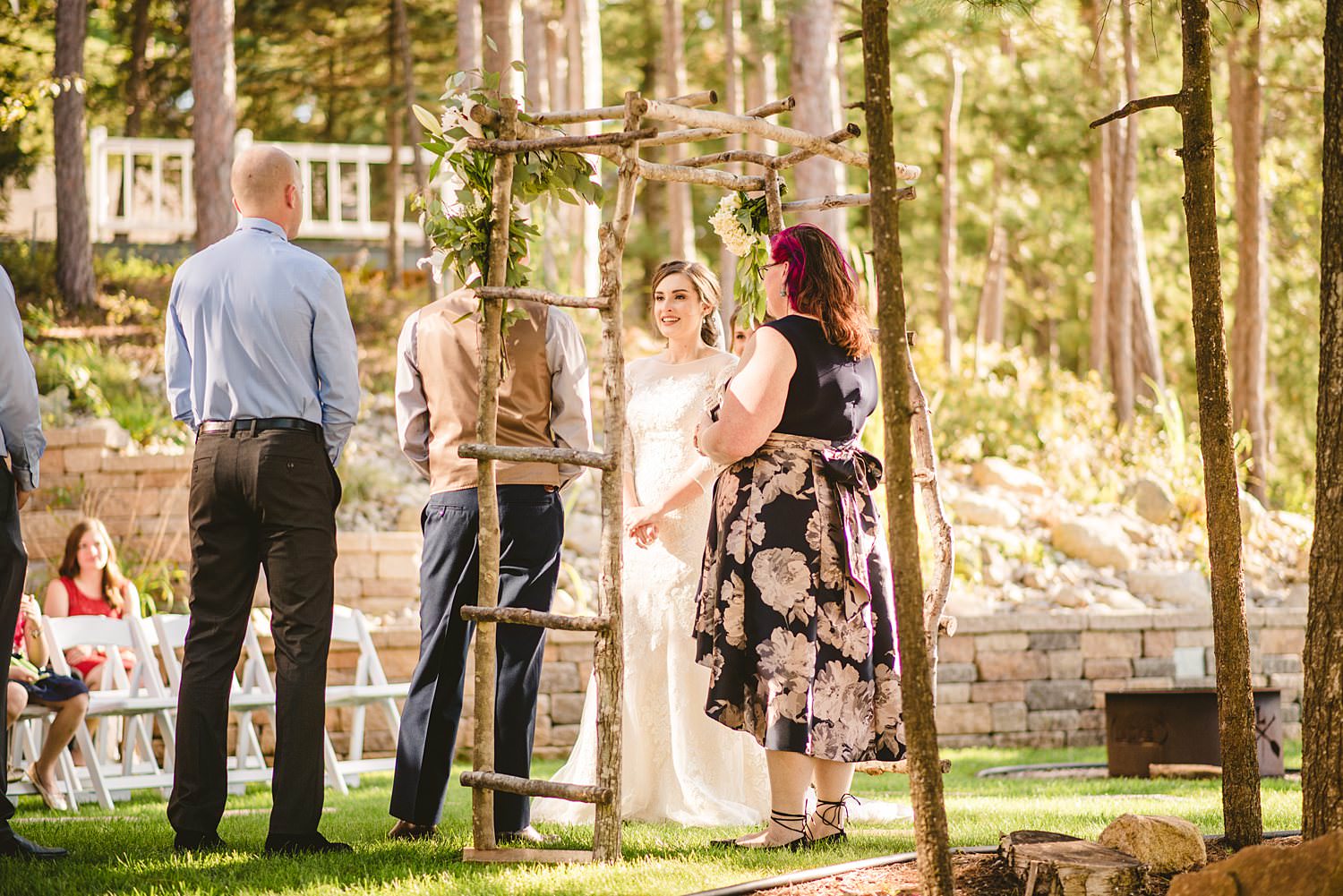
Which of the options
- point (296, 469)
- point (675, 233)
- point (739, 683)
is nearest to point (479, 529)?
point (296, 469)

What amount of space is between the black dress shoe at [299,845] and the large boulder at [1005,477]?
9252 millimetres

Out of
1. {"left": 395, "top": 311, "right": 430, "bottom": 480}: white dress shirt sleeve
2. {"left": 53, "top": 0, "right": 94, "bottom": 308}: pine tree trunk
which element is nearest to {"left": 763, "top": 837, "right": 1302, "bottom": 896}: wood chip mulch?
{"left": 395, "top": 311, "right": 430, "bottom": 480}: white dress shirt sleeve

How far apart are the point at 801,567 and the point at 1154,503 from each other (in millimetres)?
8884

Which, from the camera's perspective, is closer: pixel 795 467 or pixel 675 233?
pixel 795 467

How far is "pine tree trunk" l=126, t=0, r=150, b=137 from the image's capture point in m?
19.0

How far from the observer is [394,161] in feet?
58.0

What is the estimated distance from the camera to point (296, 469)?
13.9 feet

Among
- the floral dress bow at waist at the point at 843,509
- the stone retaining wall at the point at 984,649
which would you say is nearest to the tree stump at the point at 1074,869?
the floral dress bow at waist at the point at 843,509

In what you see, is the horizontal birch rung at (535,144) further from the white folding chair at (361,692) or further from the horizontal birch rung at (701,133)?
the white folding chair at (361,692)

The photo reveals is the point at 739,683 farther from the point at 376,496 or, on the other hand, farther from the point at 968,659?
the point at 376,496

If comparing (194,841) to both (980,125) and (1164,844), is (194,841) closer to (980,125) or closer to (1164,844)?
(1164,844)

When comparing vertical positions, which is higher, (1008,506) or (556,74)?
(556,74)

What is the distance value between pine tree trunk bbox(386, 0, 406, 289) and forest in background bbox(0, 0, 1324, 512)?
0.20 metres

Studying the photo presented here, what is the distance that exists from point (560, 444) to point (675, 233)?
12281 millimetres
